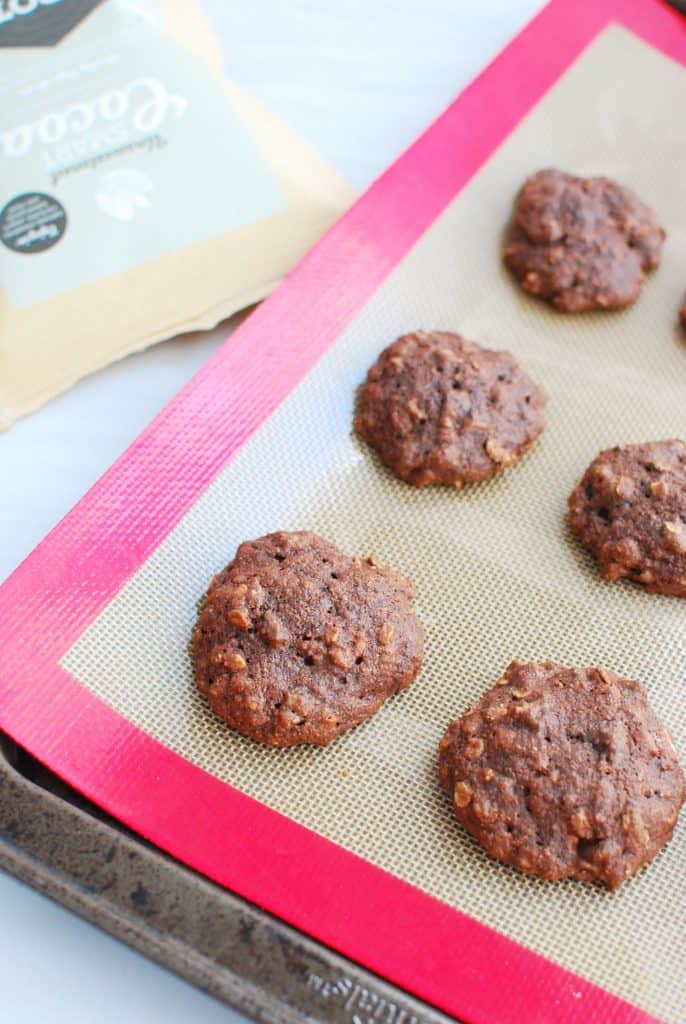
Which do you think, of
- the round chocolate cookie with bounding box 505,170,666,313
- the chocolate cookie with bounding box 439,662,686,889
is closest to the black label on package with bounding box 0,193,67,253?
the round chocolate cookie with bounding box 505,170,666,313

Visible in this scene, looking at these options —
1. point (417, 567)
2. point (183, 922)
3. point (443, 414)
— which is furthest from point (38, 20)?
point (183, 922)

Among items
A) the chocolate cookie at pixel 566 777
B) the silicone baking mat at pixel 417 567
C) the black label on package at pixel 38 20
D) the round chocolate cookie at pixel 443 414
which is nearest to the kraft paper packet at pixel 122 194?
the black label on package at pixel 38 20

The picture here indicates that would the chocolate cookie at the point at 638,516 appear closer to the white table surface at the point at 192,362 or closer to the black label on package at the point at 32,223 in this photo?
the white table surface at the point at 192,362

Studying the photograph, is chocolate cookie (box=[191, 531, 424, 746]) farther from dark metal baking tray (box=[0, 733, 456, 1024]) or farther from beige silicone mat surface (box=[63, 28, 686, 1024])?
dark metal baking tray (box=[0, 733, 456, 1024])

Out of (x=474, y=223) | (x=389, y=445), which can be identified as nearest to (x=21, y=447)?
(x=389, y=445)

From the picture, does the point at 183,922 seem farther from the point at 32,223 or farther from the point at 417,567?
the point at 32,223

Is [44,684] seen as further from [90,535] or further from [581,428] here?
[581,428]
